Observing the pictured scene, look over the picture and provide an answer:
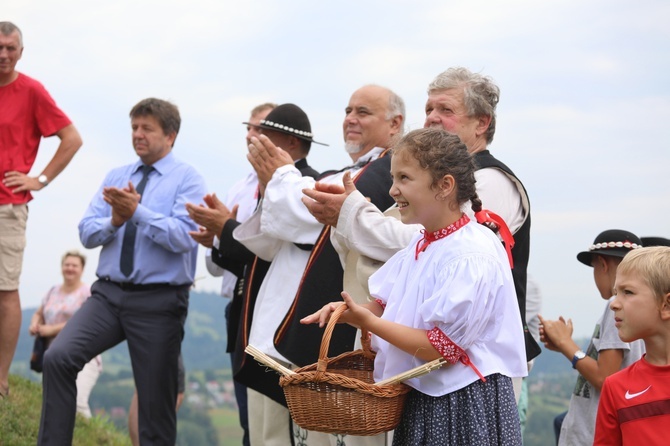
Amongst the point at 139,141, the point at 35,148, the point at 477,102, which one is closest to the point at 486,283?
the point at 477,102

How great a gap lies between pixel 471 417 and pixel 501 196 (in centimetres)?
129

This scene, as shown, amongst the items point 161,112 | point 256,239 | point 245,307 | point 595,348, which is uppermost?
point 161,112

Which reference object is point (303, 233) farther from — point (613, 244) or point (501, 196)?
point (613, 244)

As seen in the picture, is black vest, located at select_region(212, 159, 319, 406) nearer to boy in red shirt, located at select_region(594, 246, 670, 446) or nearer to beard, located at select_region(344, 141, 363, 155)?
beard, located at select_region(344, 141, 363, 155)

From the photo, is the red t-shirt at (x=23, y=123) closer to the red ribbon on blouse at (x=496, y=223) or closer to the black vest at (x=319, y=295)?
the black vest at (x=319, y=295)

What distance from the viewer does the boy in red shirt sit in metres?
3.67

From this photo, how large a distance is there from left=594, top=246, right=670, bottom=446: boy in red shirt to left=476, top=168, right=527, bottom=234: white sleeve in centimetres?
81

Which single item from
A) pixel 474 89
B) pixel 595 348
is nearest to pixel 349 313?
pixel 474 89

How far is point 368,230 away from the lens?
445 centimetres

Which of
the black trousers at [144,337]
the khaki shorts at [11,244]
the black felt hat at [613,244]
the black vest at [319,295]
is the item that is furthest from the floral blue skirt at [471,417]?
the khaki shorts at [11,244]

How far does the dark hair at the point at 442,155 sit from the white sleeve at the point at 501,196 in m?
0.70

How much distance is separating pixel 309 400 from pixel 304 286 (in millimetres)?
1530

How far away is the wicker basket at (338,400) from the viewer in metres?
3.54

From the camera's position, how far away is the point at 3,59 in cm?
731
